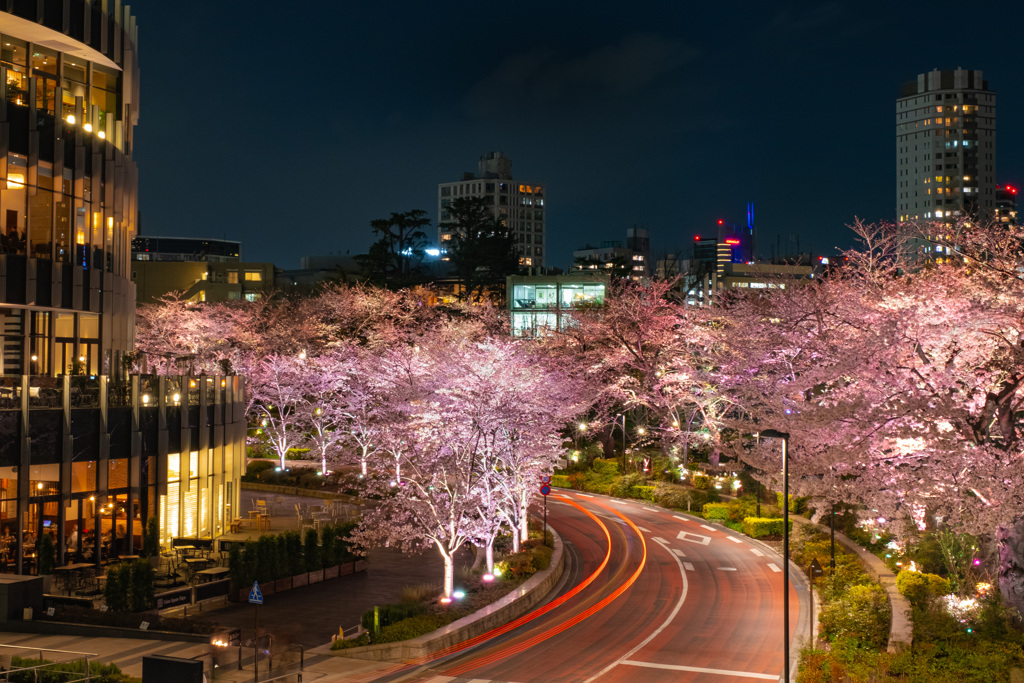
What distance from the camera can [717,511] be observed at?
45562 mm

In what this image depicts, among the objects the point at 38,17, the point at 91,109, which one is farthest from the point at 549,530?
the point at 38,17

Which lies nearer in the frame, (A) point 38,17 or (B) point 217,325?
(A) point 38,17

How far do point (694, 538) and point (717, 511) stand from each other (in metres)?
4.31

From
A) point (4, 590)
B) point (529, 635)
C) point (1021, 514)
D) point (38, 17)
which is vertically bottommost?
point (529, 635)

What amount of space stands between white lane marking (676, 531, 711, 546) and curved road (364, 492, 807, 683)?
0.15 ft

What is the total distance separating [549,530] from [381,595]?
39.7 feet

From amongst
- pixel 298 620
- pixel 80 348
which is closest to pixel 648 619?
pixel 298 620

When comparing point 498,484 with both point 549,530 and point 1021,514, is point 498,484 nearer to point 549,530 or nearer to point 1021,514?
point 549,530

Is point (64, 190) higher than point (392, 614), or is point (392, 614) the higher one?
point (64, 190)

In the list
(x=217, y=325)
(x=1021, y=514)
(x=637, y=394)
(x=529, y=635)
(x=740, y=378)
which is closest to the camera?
(x=1021, y=514)

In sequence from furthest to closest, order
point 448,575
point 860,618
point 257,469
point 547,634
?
1. point 257,469
2. point 448,575
3. point 547,634
4. point 860,618

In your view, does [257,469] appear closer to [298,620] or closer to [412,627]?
[298,620]

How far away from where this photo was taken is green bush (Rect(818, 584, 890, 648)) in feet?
76.3

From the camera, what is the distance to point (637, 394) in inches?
2221
